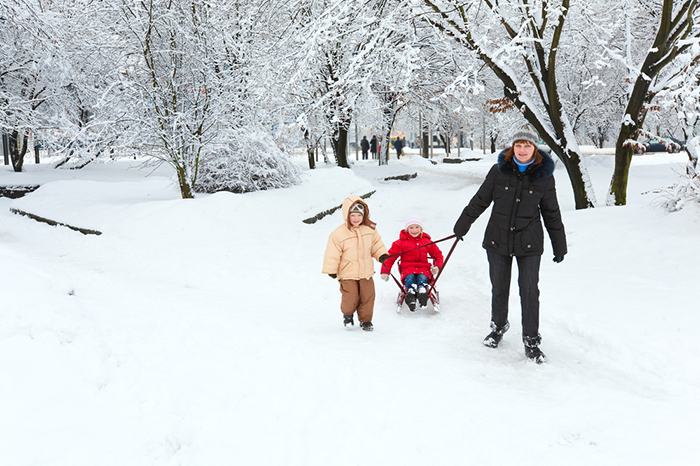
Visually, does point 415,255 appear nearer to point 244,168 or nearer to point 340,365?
point 340,365

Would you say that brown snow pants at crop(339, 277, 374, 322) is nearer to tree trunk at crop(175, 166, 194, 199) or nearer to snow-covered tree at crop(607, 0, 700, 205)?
snow-covered tree at crop(607, 0, 700, 205)

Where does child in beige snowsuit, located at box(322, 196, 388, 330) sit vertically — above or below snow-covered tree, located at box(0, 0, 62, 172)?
below

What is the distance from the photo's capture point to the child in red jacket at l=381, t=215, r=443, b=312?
5.52 m

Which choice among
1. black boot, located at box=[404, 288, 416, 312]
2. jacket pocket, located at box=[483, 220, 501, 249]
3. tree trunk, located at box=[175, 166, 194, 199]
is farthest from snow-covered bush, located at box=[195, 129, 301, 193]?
jacket pocket, located at box=[483, 220, 501, 249]

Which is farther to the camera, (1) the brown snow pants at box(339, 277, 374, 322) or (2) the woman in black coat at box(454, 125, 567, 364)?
(1) the brown snow pants at box(339, 277, 374, 322)

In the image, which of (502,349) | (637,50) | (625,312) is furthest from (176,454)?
(637,50)

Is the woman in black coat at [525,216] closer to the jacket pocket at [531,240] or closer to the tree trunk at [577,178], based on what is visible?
the jacket pocket at [531,240]

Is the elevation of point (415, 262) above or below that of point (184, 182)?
below

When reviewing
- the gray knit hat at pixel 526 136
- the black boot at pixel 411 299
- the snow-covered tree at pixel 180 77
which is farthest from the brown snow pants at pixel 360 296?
the snow-covered tree at pixel 180 77

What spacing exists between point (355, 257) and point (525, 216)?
5.51ft

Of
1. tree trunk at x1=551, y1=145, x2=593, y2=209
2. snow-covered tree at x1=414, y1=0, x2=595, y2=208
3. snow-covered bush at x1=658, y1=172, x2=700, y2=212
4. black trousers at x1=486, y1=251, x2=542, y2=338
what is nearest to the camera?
black trousers at x1=486, y1=251, x2=542, y2=338

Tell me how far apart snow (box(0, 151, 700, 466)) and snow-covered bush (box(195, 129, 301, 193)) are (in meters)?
5.44

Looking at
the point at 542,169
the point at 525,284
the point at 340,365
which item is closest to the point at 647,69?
the point at 542,169

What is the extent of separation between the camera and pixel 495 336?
4500mm
